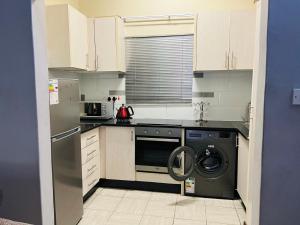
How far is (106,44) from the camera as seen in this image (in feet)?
10.6

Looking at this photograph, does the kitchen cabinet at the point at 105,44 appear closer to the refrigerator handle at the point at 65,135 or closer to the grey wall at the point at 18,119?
the refrigerator handle at the point at 65,135

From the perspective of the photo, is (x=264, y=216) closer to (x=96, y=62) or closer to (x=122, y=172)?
(x=122, y=172)

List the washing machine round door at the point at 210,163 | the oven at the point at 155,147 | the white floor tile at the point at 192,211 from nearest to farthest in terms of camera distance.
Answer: the white floor tile at the point at 192,211, the washing machine round door at the point at 210,163, the oven at the point at 155,147

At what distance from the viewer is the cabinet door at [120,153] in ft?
10.1

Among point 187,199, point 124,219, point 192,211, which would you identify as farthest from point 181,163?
point 124,219

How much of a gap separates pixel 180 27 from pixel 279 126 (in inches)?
87.5

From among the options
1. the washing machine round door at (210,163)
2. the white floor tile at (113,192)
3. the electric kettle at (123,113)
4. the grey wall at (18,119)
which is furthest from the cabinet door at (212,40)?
the grey wall at (18,119)

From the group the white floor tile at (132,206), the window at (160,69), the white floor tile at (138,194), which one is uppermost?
the window at (160,69)

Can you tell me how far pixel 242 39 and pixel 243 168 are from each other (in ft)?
5.08

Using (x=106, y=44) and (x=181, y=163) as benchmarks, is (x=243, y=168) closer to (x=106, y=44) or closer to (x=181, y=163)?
(x=181, y=163)

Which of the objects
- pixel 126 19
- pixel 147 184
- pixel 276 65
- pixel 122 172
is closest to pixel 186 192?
pixel 147 184

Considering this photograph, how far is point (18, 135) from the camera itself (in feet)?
5.49

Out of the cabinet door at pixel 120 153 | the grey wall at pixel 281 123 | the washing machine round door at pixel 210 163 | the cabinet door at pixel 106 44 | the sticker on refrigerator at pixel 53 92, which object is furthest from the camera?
the cabinet door at pixel 106 44

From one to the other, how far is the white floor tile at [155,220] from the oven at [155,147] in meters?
0.65
